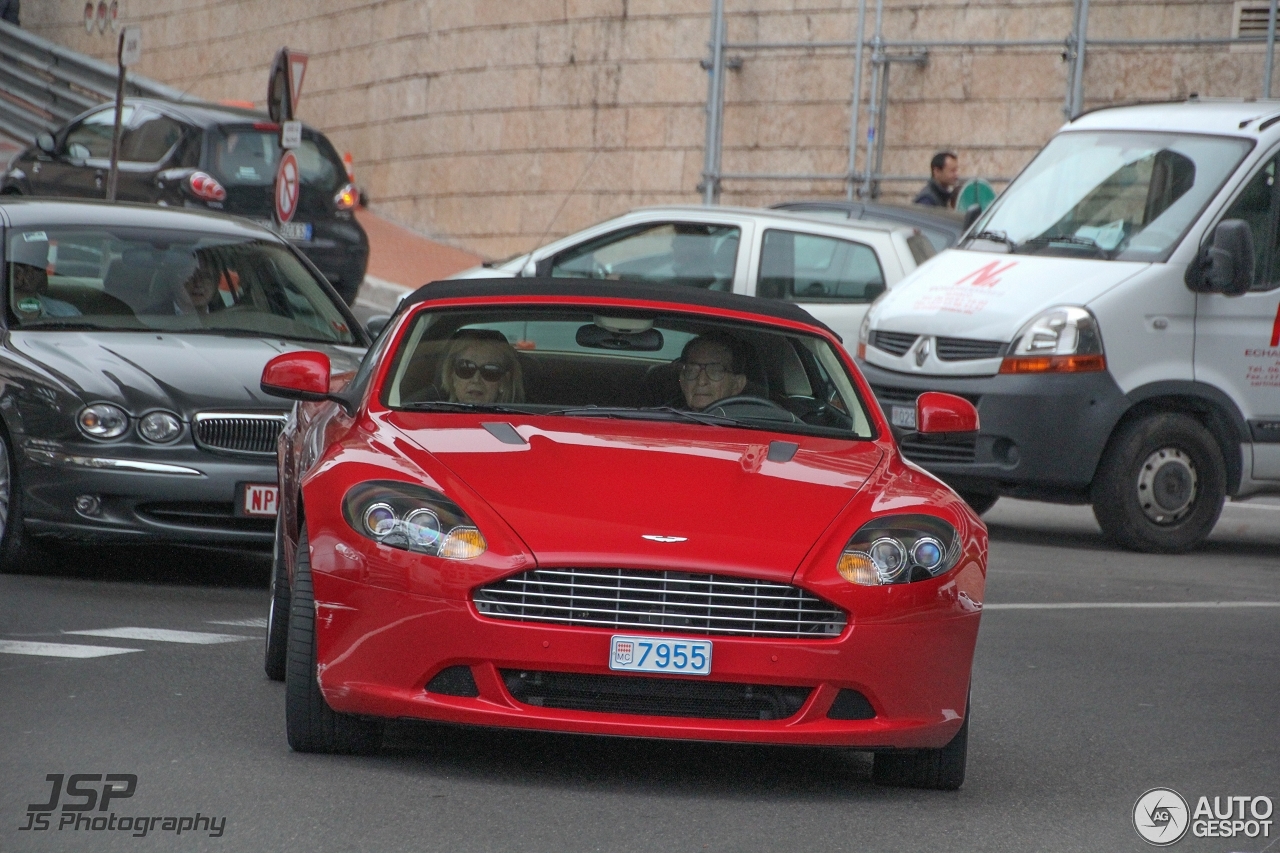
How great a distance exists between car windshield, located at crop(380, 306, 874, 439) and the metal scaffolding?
14.8 metres

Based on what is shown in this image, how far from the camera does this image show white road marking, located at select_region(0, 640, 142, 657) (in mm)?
7254

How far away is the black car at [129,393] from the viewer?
8680 millimetres

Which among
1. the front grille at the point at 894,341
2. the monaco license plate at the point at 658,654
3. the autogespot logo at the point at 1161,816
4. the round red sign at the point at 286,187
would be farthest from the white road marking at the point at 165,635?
the round red sign at the point at 286,187

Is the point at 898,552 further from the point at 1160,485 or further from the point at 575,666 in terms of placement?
the point at 1160,485

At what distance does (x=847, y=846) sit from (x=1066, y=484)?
7.13 m

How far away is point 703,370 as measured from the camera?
689 centimetres

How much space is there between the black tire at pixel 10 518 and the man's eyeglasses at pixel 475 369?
2862 millimetres

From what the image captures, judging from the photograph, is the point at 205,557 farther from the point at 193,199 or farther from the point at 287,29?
the point at 287,29

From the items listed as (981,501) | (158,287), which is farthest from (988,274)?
(158,287)

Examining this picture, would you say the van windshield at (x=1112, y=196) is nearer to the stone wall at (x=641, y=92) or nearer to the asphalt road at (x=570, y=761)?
the asphalt road at (x=570, y=761)

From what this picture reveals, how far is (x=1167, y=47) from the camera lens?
21.8 meters

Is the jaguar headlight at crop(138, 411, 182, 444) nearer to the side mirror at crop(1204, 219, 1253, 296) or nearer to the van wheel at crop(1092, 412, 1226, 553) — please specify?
the van wheel at crop(1092, 412, 1226, 553)

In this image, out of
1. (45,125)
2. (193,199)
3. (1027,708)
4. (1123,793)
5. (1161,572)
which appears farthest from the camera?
(45,125)

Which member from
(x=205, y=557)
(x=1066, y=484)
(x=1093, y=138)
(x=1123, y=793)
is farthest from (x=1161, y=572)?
(x=1123, y=793)
